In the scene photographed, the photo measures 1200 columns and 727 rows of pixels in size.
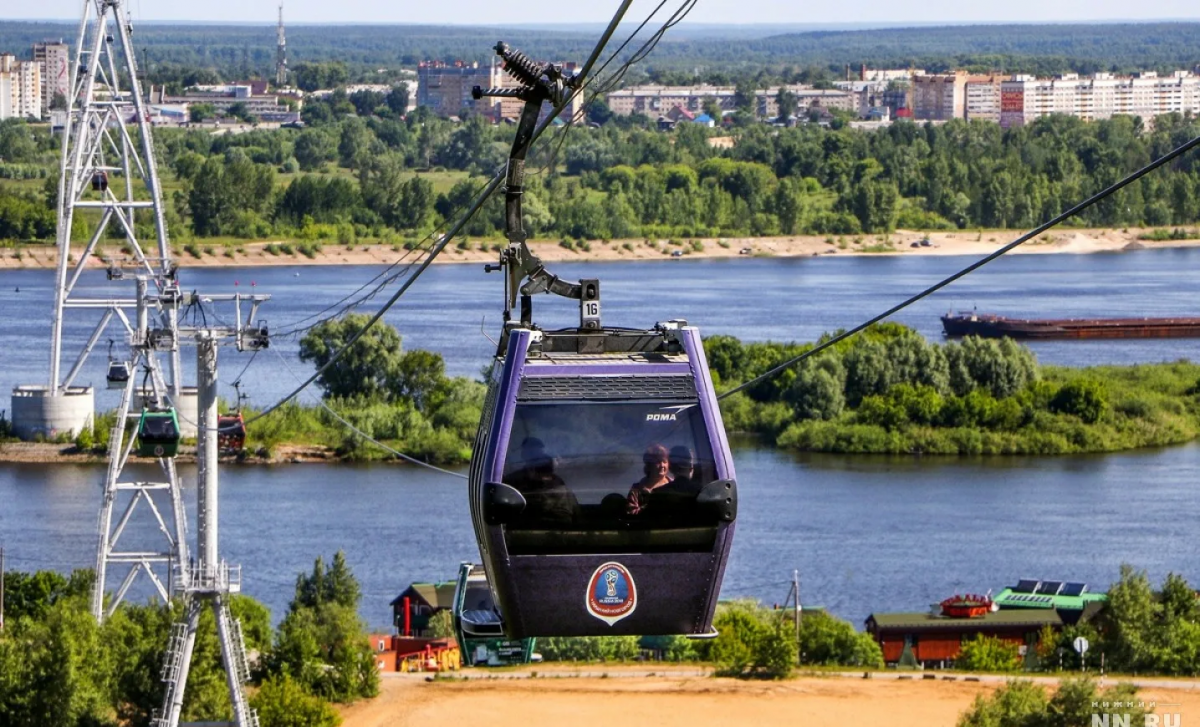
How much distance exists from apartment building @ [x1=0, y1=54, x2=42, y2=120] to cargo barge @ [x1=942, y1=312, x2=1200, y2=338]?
189 ft

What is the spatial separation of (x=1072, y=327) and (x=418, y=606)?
69.4 feet

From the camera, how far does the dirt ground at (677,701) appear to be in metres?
13.0

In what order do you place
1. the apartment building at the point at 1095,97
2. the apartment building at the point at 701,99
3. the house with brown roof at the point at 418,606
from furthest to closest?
the apartment building at the point at 1095,97
the apartment building at the point at 701,99
the house with brown roof at the point at 418,606

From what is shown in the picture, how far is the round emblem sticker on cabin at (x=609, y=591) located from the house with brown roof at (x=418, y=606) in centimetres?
1083

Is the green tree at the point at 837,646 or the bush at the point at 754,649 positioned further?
the green tree at the point at 837,646

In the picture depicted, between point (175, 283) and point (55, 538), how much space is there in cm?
850

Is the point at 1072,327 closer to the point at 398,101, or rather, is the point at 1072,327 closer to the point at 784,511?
the point at 784,511

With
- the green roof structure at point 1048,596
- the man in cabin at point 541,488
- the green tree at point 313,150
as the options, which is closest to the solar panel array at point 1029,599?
the green roof structure at point 1048,596

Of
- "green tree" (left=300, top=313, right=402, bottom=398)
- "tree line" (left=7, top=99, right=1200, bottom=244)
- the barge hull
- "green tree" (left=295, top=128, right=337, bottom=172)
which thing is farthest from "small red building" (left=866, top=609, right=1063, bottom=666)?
"green tree" (left=295, top=128, right=337, bottom=172)

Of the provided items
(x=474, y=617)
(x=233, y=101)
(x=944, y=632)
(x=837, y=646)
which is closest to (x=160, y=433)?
(x=837, y=646)

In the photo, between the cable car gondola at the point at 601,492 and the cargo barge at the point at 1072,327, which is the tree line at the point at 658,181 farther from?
the cable car gondola at the point at 601,492

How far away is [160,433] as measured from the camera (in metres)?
10.6

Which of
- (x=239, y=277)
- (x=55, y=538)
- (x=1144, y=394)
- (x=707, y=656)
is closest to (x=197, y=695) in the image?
(x=707, y=656)

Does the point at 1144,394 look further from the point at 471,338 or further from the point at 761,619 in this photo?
the point at 761,619
